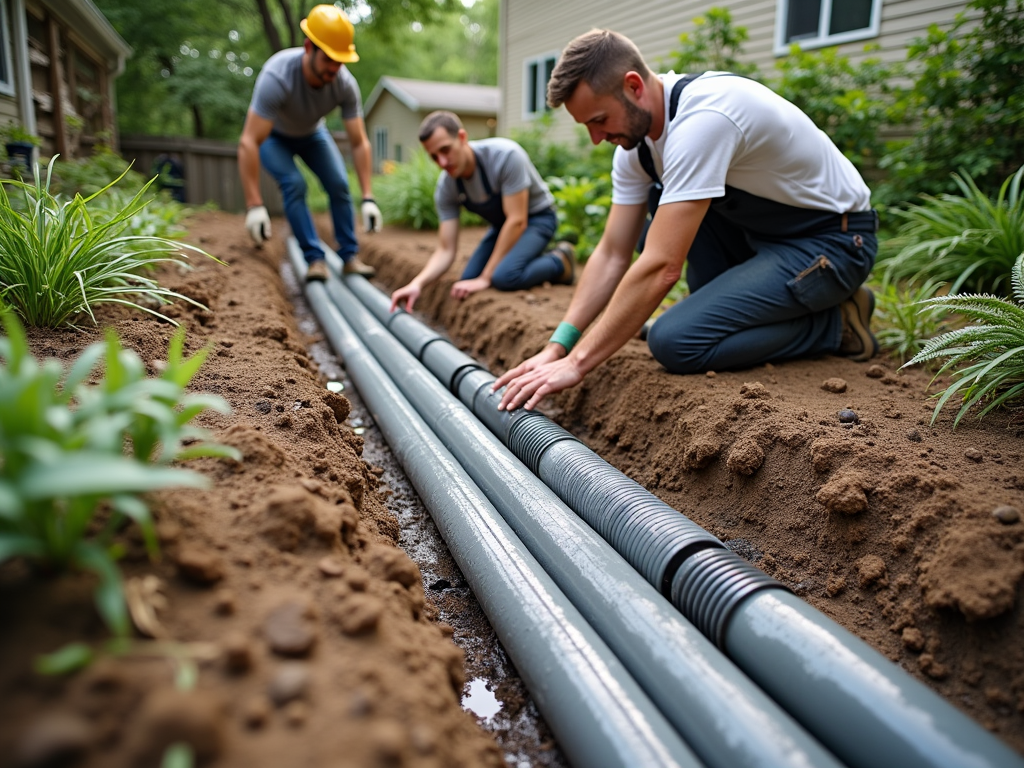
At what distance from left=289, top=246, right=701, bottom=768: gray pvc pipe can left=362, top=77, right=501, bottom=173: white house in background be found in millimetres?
15646

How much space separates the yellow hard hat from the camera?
3.97 meters

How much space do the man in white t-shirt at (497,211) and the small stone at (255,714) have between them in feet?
10.5

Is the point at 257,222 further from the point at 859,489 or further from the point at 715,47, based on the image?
the point at 715,47

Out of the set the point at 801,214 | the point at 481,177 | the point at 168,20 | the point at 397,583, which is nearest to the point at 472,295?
the point at 481,177

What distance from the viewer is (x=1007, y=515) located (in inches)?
53.7

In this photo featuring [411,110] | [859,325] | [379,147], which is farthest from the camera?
[379,147]

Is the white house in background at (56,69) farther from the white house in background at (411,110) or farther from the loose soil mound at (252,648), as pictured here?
the white house in background at (411,110)

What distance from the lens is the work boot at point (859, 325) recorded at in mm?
2678

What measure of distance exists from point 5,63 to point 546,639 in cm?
703

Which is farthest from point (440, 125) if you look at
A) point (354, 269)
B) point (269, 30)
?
point (269, 30)

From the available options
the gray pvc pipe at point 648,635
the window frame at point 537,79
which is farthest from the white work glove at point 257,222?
the window frame at point 537,79

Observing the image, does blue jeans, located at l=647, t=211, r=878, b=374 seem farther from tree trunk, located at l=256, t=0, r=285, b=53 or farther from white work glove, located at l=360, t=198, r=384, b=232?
tree trunk, located at l=256, t=0, r=285, b=53

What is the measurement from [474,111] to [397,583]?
59.2 ft

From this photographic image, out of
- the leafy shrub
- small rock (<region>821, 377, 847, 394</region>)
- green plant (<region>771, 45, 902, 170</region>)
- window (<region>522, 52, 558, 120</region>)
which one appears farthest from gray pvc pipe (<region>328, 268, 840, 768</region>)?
window (<region>522, 52, 558, 120</region>)
